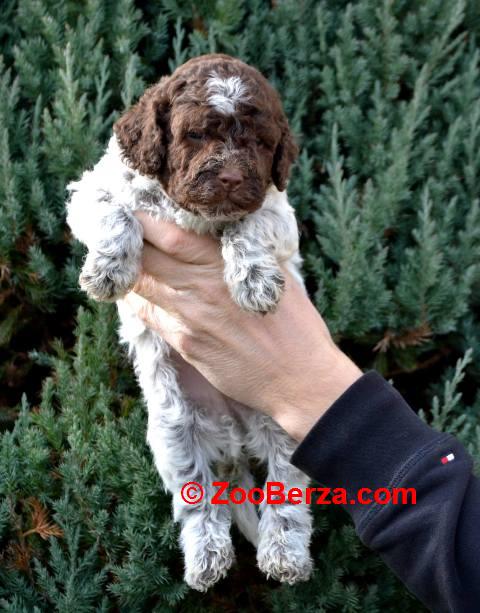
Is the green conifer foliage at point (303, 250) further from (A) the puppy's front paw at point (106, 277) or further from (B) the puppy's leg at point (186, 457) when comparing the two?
(A) the puppy's front paw at point (106, 277)

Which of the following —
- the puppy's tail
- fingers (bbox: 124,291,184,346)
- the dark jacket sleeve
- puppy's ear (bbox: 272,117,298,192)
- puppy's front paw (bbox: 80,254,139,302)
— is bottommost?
the puppy's tail

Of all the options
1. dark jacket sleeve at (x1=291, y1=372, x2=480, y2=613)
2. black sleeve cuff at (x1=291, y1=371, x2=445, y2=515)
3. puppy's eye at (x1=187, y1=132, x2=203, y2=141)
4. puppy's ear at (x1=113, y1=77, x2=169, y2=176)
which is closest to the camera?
dark jacket sleeve at (x1=291, y1=372, x2=480, y2=613)

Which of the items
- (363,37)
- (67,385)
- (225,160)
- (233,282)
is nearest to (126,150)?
(225,160)

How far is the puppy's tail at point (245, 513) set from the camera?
3.34 metres

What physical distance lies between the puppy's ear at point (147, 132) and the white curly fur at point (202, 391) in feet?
0.47

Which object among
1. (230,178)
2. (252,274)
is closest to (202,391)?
(252,274)

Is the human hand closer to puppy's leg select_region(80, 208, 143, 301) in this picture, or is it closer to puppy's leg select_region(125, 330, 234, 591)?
puppy's leg select_region(80, 208, 143, 301)

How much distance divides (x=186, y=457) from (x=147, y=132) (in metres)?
1.50

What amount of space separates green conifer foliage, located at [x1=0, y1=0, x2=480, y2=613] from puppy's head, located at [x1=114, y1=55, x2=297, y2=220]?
0.91m

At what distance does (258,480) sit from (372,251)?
1448mm

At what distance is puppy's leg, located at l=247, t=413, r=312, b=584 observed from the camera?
3.01 metres

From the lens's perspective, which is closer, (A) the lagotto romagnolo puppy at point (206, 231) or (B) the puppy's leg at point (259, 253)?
(A) the lagotto romagnolo puppy at point (206, 231)

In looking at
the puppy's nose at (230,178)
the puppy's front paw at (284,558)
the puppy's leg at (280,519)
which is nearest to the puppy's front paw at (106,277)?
the puppy's nose at (230,178)

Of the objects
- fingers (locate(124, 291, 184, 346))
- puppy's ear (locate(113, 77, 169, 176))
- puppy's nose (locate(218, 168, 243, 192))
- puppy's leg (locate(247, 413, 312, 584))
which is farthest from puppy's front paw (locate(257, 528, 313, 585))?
puppy's ear (locate(113, 77, 169, 176))
